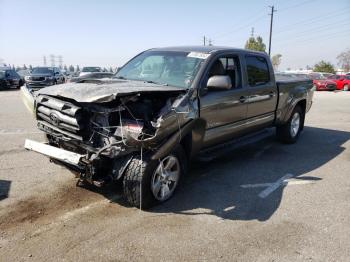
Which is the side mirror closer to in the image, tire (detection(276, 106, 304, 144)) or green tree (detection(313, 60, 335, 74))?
tire (detection(276, 106, 304, 144))

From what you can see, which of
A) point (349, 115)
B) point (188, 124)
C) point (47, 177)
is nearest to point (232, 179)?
point (188, 124)

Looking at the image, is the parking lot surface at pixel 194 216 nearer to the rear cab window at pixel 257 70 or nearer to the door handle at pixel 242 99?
the door handle at pixel 242 99

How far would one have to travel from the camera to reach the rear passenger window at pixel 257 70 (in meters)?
5.87

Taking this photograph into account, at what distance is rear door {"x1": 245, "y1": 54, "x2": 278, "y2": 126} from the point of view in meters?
5.83

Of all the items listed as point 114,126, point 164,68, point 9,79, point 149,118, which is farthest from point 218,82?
point 9,79

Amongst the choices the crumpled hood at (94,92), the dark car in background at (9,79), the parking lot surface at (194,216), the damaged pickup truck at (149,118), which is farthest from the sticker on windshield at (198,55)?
the dark car in background at (9,79)

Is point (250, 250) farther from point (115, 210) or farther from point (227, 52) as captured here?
point (227, 52)

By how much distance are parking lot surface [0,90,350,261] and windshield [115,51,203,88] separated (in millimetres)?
1539

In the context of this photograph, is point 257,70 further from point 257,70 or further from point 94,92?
point 94,92

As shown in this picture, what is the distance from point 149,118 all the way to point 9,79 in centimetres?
2493

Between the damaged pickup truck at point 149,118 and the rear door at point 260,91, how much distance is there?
0.38 feet

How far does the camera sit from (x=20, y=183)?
A: 16.0 ft

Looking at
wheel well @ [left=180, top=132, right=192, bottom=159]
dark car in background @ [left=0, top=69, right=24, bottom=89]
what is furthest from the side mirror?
dark car in background @ [left=0, top=69, right=24, bottom=89]

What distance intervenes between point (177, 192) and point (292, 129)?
4.24 meters
